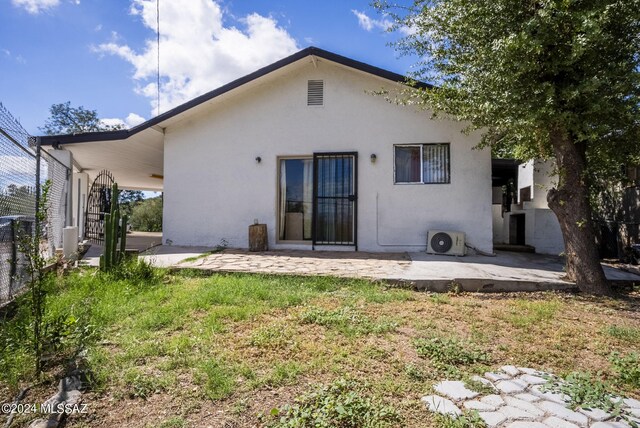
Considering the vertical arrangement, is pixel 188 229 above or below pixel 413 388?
above

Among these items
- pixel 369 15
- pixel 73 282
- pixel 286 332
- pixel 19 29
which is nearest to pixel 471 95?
pixel 369 15

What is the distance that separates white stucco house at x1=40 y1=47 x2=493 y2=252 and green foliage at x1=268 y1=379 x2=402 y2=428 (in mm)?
5819

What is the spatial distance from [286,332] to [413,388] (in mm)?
1240

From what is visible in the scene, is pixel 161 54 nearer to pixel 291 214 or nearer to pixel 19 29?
pixel 19 29

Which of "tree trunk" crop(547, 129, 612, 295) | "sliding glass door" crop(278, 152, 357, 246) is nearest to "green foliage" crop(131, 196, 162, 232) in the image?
"sliding glass door" crop(278, 152, 357, 246)

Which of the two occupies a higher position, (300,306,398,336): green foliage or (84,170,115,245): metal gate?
(84,170,115,245): metal gate

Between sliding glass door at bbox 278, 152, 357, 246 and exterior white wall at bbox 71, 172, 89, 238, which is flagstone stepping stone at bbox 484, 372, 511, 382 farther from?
exterior white wall at bbox 71, 172, 89, 238

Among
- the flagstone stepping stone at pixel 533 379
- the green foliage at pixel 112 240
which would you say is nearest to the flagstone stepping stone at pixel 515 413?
the flagstone stepping stone at pixel 533 379

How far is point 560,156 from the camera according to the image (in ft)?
17.0

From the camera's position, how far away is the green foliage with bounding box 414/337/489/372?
8.47 ft

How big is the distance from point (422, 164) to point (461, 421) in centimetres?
645

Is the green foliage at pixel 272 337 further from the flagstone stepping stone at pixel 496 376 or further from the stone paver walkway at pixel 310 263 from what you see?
the stone paver walkway at pixel 310 263

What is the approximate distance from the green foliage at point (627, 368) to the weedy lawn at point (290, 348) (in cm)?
1

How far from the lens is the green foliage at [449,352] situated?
2581 mm
